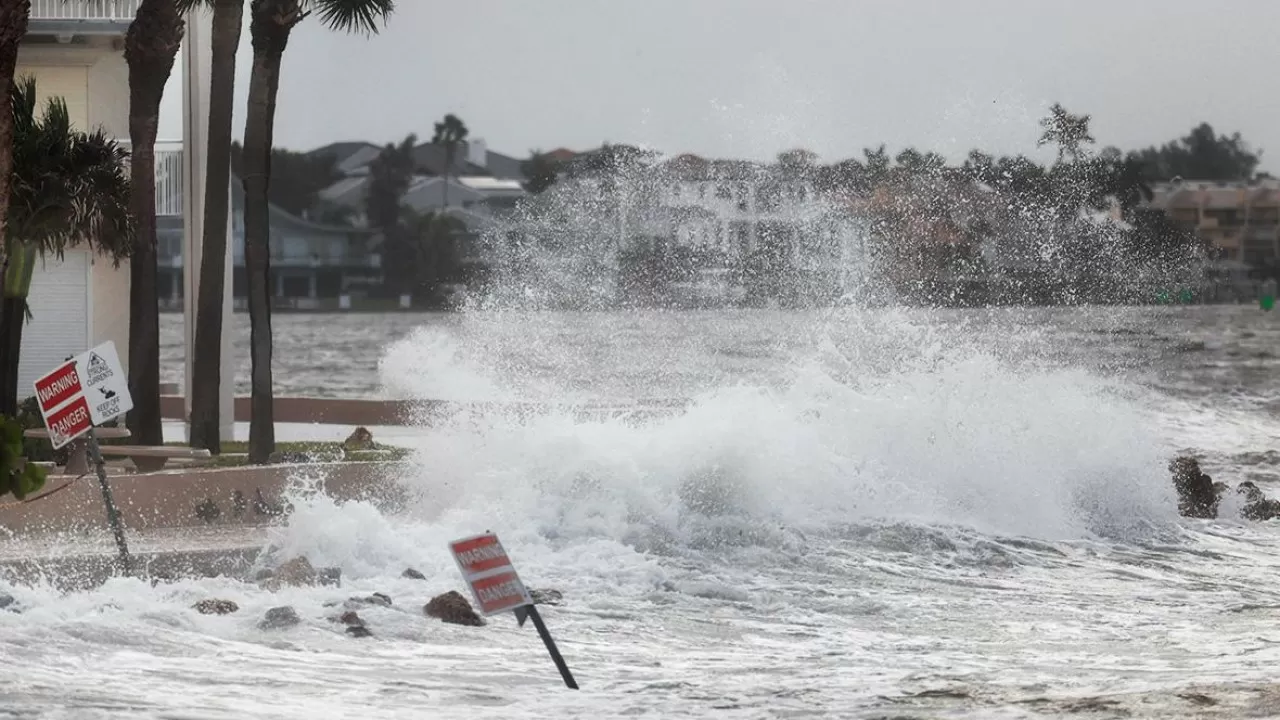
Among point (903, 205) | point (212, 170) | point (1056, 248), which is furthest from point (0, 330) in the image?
point (1056, 248)

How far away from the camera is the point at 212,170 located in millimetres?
23188

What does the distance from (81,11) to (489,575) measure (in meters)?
19.2

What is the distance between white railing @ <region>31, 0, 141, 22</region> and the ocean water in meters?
8.25

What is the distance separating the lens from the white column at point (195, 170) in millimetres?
26672

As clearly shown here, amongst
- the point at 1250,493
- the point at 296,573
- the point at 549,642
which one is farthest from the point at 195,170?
the point at 549,642

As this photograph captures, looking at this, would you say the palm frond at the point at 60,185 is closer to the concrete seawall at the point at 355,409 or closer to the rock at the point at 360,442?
the rock at the point at 360,442

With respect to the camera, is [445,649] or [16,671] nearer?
[16,671]

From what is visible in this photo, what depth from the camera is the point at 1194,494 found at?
889 inches

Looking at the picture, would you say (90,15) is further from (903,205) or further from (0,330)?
(903,205)

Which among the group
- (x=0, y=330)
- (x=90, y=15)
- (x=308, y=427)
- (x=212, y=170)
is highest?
(x=90, y=15)

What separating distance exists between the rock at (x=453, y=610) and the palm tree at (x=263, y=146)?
827 cm

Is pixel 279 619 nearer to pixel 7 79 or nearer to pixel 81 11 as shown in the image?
pixel 7 79

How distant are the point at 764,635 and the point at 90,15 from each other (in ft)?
54.1

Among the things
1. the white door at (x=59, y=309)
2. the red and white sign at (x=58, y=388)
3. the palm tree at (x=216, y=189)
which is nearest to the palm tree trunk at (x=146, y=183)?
the palm tree at (x=216, y=189)
